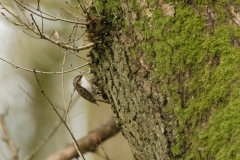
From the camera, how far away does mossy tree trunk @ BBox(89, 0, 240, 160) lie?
943mm

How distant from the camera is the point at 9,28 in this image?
9.80 ft

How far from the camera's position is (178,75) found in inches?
39.5

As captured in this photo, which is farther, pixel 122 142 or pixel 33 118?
pixel 33 118

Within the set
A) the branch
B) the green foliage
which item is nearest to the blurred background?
the branch

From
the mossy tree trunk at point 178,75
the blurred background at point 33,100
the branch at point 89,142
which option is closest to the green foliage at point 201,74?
the mossy tree trunk at point 178,75

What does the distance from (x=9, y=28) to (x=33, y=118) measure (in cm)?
83

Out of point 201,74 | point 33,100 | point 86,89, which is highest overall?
point 33,100

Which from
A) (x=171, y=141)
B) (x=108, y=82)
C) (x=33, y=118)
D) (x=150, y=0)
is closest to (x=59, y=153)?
(x=108, y=82)

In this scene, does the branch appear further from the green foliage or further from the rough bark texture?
the green foliage

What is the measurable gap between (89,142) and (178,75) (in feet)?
2.91

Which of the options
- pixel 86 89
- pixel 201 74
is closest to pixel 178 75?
pixel 201 74

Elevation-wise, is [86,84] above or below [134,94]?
above

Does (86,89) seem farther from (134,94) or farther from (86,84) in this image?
(134,94)

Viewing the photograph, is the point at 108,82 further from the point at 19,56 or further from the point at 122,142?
the point at 19,56
